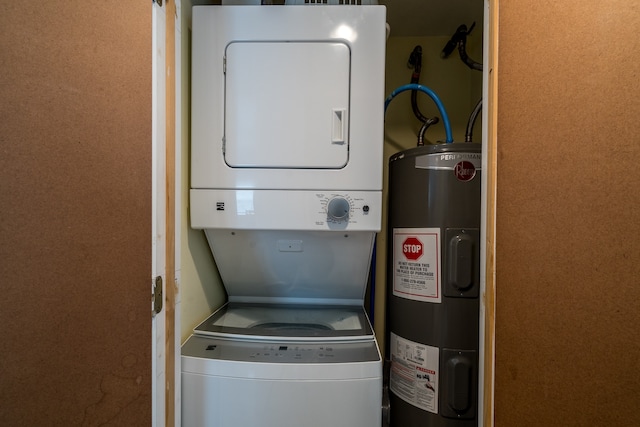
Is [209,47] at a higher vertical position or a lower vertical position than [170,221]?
higher

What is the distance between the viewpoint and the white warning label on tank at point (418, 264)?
1127 mm

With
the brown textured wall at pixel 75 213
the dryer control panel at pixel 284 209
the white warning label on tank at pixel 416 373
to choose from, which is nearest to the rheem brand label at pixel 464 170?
the dryer control panel at pixel 284 209

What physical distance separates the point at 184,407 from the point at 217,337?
25 cm

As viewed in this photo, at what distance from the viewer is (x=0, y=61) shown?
22.7 inches

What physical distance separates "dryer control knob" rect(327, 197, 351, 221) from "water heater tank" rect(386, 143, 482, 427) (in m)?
0.34

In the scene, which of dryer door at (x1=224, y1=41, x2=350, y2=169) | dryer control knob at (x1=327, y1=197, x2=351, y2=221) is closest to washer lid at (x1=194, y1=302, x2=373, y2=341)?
dryer control knob at (x1=327, y1=197, x2=351, y2=221)

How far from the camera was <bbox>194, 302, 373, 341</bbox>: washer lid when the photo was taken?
1135 mm

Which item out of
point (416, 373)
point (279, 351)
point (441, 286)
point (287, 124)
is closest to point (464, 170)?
point (441, 286)

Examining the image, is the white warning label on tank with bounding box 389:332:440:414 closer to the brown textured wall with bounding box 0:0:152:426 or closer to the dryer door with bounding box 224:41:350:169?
the dryer door with bounding box 224:41:350:169

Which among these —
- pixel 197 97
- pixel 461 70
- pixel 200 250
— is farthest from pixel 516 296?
pixel 461 70

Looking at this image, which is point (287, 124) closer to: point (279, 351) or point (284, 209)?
point (284, 209)

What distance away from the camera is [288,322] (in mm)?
1311

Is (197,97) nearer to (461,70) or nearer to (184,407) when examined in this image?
(184,407)

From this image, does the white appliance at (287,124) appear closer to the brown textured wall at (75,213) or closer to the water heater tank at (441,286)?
the water heater tank at (441,286)
